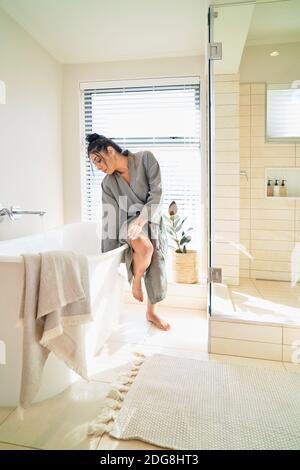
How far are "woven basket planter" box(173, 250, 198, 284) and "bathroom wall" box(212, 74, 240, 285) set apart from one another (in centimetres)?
38

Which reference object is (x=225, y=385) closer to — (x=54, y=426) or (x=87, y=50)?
(x=54, y=426)

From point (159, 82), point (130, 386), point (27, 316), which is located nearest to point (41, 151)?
point (159, 82)

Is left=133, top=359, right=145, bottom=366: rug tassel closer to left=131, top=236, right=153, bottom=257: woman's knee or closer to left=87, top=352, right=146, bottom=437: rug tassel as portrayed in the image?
left=87, top=352, right=146, bottom=437: rug tassel

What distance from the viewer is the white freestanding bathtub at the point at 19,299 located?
1.32 metres

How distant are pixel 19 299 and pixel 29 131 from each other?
1.70 m

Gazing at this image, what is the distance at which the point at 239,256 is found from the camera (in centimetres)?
251

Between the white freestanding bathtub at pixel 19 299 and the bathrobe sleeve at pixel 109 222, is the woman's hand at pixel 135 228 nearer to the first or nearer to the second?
the white freestanding bathtub at pixel 19 299

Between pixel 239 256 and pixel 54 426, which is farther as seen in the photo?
pixel 239 256

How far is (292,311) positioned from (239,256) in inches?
26.9

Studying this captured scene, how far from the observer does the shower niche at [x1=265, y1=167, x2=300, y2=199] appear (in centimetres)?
272

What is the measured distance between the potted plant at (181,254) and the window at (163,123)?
0.55ft

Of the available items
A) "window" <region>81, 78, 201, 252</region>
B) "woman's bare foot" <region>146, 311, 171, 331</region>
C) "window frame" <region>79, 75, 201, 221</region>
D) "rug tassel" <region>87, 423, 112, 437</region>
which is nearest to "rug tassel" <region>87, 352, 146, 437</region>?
"rug tassel" <region>87, 423, 112, 437</region>

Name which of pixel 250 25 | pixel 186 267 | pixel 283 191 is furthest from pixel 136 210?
pixel 250 25
